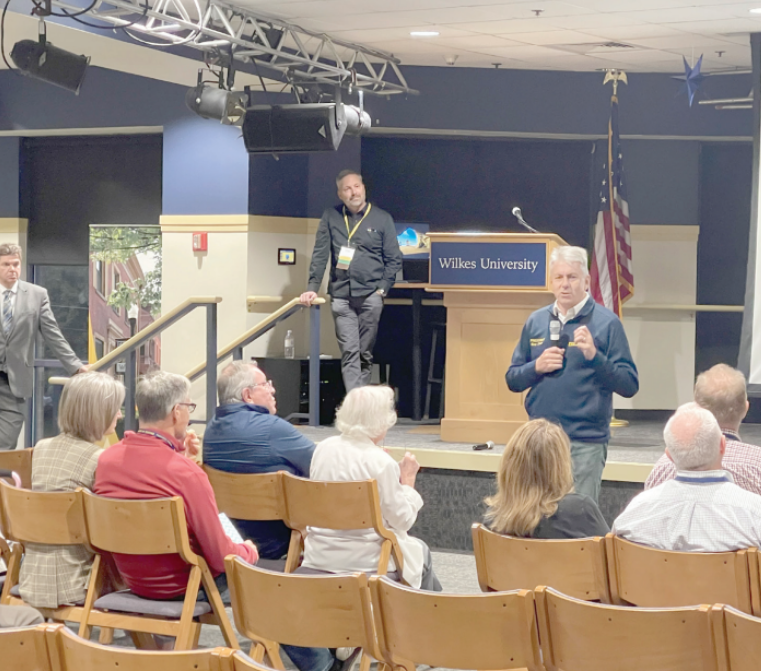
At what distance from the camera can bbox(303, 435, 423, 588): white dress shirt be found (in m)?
3.77

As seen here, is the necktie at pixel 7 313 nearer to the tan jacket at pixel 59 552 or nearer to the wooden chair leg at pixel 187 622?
the tan jacket at pixel 59 552

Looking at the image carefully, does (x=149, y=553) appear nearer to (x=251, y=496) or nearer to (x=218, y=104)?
(x=251, y=496)

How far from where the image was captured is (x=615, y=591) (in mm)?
3168

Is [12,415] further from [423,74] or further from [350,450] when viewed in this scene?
[423,74]

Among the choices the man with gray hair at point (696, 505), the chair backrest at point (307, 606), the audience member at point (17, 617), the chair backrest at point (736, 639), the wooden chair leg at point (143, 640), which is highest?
the man with gray hair at point (696, 505)

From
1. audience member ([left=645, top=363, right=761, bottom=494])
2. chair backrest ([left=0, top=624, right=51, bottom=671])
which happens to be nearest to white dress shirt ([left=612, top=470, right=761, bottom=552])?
audience member ([left=645, top=363, right=761, bottom=494])

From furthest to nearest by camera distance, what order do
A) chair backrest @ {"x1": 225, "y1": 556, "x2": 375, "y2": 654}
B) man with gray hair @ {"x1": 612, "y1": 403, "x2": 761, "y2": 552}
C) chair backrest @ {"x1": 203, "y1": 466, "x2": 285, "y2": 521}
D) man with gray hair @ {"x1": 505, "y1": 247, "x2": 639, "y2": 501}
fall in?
1. man with gray hair @ {"x1": 505, "y1": 247, "x2": 639, "y2": 501}
2. chair backrest @ {"x1": 203, "y1": 466, "x2": 285, "y2": 521}
3. man with gray hair @ {"x1": 612, "y1": 403, "x2": 761, "y2": 552}
4. chair backrest @ {"x1": 225, "y1": 556, "x2": 375, "y2": 654}

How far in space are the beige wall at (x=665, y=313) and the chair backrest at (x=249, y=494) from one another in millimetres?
6252

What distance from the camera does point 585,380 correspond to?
→ 4.59 meters

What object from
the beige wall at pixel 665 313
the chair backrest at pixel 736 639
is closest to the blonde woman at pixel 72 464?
the chair backrest at pixel 736 639

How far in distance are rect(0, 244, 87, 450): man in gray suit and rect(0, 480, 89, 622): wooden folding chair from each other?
7.99ft

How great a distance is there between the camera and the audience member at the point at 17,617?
300 cm

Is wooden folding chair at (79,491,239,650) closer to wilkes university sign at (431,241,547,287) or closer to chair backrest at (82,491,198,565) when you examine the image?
chair backrest at (82,491,198,565)

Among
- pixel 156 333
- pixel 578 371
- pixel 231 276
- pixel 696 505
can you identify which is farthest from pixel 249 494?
pixel 231 276
